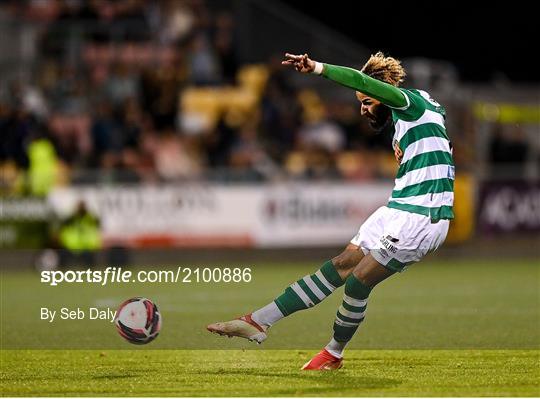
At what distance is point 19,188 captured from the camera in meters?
19.4

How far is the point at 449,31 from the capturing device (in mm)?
29828

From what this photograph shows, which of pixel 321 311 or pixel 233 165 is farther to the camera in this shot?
pixel 233 165

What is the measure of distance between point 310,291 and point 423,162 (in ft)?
3.97

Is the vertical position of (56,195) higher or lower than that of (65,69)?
lower

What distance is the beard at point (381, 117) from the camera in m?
8.55

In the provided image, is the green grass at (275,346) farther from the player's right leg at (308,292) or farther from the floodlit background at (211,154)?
the floodlit background at (211,154)

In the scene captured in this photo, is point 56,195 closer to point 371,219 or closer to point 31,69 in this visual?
point 31,69

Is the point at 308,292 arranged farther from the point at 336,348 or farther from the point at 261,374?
the point at 261,374

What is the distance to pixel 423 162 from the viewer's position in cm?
835

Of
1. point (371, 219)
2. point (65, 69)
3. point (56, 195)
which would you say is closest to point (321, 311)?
point (371, 219)

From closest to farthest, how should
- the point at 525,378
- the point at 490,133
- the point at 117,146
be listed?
the point at 525,378, the point at 117,146, the point at 490,133

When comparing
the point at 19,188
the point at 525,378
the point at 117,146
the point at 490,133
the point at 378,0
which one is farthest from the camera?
the point at 378,0

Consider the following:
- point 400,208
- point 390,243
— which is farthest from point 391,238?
point 400,208

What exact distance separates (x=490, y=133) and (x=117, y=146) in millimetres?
8099
